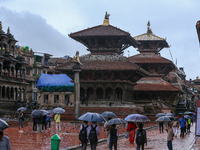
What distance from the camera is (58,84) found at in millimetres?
92062

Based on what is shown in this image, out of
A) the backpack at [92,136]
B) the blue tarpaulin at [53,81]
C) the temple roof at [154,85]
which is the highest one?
the blue tarpaulin at [53,81]

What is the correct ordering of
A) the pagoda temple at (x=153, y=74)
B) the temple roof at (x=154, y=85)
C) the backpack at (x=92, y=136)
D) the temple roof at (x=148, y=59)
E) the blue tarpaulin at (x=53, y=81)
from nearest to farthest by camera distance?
the backpack at (x=92, y=136)
the temple roof at (x=154, y=85)
the pagoda temple at (x=153, y=74)
the temple roof at (x=148, y=59)
the blue tarpaulin at (x=53, y=81)

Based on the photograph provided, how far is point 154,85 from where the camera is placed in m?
62.7

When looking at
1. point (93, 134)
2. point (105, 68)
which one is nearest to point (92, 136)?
point (93, 134)

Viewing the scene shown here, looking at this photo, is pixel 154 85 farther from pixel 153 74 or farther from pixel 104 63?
pixel 104 63

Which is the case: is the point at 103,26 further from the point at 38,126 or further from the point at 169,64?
the point at 38,126

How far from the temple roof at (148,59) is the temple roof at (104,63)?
13.3 m

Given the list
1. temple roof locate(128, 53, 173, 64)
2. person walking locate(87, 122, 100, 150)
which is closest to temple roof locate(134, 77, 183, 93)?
temple roof locate(128, 53, 173, 64)

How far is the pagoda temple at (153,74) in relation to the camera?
62.1m

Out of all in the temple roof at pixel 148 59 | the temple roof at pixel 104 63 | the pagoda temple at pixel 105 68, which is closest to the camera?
the temple roof at pixel 104 63

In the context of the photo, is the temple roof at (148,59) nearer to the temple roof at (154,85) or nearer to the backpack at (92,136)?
the temple roof at (154,85)

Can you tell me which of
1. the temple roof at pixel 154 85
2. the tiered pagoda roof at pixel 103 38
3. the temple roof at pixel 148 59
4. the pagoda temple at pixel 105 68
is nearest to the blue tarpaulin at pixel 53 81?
the temple roof at pixel 148 59

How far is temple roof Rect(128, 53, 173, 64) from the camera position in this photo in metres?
64.8

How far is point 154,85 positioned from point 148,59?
216 inches
